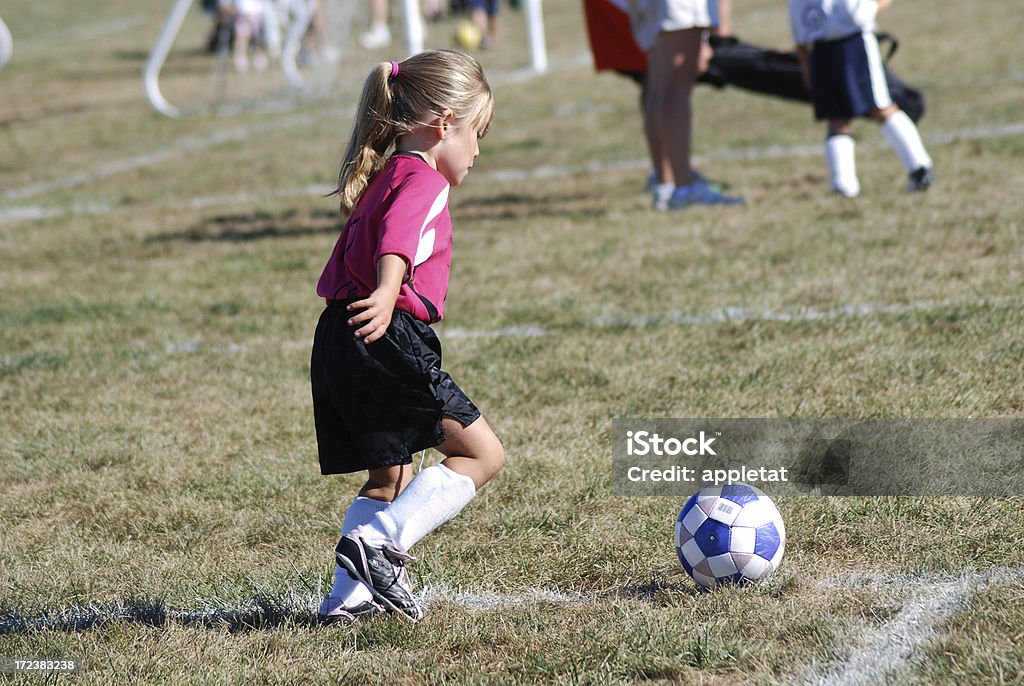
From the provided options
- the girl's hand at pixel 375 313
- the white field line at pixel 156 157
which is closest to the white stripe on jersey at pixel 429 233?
the girl's hand at pixel 375 313

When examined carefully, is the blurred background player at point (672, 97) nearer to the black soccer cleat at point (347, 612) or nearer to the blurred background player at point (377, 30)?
the black soccer cleat at point (347, 612)

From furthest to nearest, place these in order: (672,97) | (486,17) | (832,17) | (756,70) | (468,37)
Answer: (486,17)
(468,37)
(756,70)
(672,97)
(832,17)

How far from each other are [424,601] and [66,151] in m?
9.60

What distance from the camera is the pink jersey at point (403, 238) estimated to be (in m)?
2.69

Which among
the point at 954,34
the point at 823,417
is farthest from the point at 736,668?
the point at 954,34

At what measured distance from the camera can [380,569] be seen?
273cm

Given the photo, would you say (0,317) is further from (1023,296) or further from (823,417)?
(1023,296)

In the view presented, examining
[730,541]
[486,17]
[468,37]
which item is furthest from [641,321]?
[486,17]

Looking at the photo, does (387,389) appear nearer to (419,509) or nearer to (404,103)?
(419,509)

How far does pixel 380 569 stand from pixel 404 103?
106 cm

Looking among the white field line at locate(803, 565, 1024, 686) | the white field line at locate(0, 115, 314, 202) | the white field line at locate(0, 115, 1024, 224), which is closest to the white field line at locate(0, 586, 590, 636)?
the white field line at locate(803, 565, 1024, 686)

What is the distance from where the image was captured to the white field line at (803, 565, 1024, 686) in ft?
7.93

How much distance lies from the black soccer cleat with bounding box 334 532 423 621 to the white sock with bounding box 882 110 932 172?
503 centimetres

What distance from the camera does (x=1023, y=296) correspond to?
4871 millimetres
